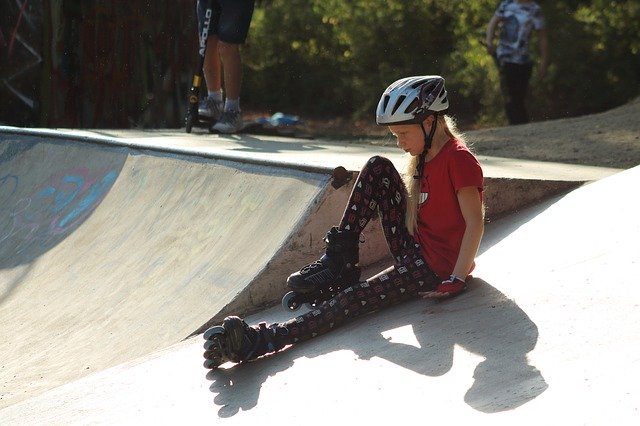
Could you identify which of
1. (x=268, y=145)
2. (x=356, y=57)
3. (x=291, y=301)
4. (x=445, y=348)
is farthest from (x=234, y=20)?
(x=356, y=57)

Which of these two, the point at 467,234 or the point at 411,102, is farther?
the point at 411,102

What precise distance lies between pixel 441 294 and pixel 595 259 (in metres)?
0.65

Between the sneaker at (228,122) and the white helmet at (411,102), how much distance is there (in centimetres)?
441

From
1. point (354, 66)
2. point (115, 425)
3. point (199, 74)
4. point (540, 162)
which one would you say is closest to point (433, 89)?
point (115, 425)

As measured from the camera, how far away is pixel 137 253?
6.08 meters

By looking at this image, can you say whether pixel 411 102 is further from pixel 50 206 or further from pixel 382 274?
pixel 50 206

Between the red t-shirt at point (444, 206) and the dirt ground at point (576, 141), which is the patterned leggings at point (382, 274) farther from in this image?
the dirt ground at point (576, 141)

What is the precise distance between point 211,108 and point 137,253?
3.01 metres

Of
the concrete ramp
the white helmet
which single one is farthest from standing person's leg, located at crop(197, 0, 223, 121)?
the white helmet

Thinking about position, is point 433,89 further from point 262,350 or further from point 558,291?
point 262,350

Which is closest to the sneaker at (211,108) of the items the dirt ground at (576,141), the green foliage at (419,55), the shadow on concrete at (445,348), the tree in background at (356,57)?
the dirt ground at (576,141)

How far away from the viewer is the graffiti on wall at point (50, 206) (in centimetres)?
709

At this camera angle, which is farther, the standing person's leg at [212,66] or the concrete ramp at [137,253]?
the standing person's leg at [212,66]

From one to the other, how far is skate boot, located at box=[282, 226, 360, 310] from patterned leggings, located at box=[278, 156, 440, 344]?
6 centimetres
